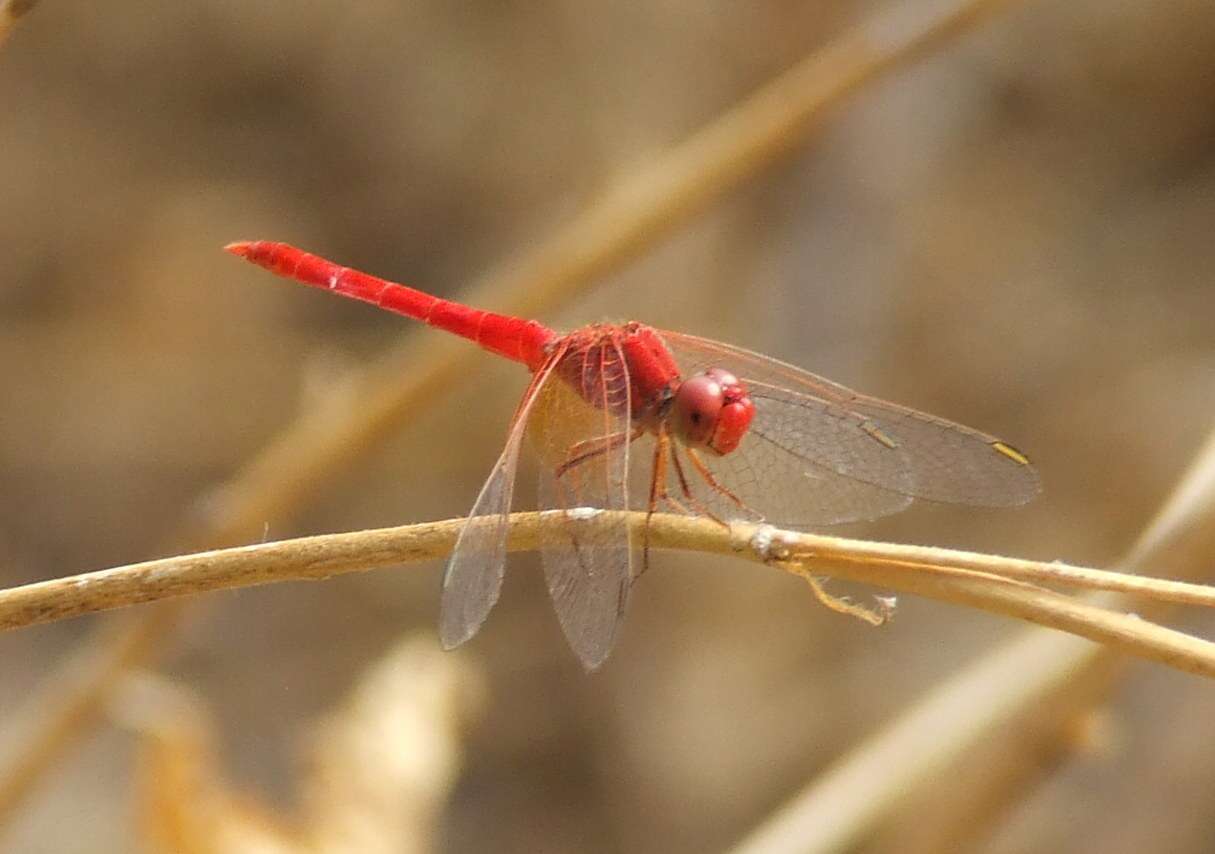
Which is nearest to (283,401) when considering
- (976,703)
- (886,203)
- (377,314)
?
(377,314)

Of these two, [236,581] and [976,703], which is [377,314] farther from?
[236,581]

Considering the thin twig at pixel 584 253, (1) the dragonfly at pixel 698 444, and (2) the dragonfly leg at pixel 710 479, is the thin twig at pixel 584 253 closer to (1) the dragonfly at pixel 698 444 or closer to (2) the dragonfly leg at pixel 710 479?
(1) the dragonfly at pixel 698 444

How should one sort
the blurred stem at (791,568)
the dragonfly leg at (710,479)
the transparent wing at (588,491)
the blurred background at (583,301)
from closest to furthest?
the blurred stem at (791,568)
the transparent wing at (588,491)
the dragonfly leg at (710,479)
the blurred background at (583,301)

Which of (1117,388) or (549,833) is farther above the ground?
(1117,388)

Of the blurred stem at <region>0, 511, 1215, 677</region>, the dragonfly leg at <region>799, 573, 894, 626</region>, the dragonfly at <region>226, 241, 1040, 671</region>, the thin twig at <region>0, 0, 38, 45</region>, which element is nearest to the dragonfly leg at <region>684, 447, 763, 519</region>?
the dragonfly at <region>226, 241, 1040, 671</region>

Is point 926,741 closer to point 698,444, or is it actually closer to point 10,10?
point 698,444

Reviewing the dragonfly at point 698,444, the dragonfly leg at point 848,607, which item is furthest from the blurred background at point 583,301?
the dragonfly leg at point 848,607

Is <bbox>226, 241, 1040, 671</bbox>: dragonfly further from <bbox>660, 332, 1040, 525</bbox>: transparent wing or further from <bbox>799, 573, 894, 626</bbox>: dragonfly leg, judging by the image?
<bbox>799, 573, 894, 626</bbox>: dragonfly leg
